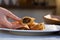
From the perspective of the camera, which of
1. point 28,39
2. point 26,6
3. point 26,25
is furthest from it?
point 26,6

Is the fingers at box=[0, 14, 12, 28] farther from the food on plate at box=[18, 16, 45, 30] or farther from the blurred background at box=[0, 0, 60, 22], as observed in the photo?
the blurred background at box=[0, 0, 60, 22]

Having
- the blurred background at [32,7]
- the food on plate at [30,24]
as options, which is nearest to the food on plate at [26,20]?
the food on plate at [30,24]

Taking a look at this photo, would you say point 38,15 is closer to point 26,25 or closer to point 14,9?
Result: point 14,9

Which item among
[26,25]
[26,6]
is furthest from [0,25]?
[26,6]

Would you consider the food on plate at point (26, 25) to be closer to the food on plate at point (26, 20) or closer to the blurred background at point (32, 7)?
the food on plate at point (26, 20)

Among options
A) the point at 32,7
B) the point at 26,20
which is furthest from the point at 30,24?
the point at 32,7

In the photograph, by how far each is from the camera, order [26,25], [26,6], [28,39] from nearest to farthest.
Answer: [28,39]
[26,25]
[26,6]

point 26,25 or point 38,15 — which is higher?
point 26,25

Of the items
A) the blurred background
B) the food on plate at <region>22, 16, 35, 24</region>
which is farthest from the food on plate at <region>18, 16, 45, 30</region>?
the blurred background

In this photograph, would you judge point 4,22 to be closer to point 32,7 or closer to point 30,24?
point 30,24
